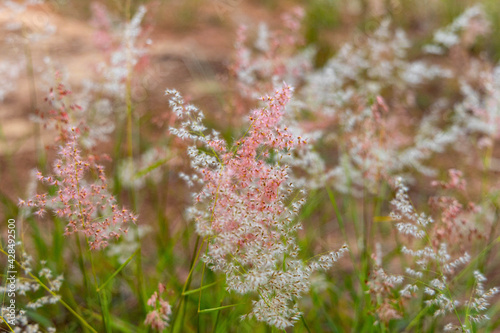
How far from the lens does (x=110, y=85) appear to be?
218 cm

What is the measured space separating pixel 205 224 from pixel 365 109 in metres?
1.19

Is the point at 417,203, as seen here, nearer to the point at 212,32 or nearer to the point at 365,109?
the point at 365,109

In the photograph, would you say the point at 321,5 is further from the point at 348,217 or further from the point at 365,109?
the point at 365,109

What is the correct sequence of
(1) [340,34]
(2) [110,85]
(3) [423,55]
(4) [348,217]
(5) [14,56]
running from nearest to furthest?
(2) [110,85], (4) [348,217], (5) [14,56], (3) [423,55], (1) [340,34]

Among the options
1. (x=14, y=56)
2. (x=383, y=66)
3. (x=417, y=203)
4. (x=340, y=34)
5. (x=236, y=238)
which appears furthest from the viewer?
(x=340, y=34)

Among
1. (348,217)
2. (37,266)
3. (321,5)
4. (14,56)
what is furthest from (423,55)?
(37,266)

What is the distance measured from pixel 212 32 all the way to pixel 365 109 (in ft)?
13.8

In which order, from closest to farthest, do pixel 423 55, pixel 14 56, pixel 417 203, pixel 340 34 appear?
pixel 417 203, pixel 14 56, pixel 423 55, pixel 340 34

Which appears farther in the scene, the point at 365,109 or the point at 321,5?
the point at 321,5

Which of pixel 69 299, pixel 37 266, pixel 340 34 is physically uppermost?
pixel 340 34

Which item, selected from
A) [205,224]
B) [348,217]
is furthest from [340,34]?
[205,224]

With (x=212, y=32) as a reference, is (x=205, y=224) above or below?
below

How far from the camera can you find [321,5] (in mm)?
6621

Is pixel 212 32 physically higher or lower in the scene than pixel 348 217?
higher
